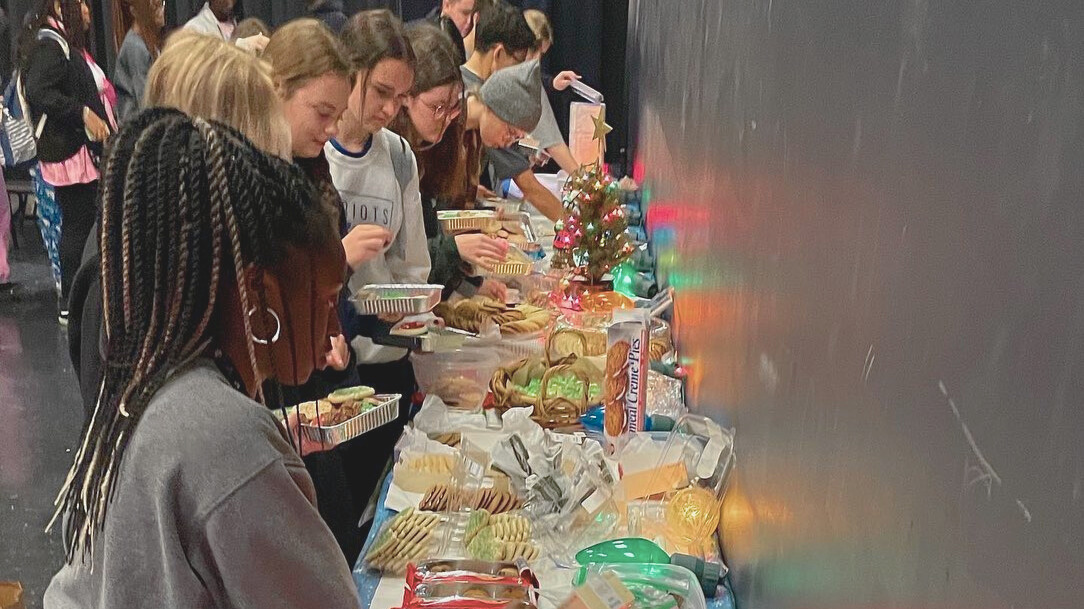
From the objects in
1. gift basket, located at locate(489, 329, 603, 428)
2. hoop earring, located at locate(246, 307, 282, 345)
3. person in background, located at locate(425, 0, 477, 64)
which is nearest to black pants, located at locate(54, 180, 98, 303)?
person in background, located at locate(425, 0, 477, 64)

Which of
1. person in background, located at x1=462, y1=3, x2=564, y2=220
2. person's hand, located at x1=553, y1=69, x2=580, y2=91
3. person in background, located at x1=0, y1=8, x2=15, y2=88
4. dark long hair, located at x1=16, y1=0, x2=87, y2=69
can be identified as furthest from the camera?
person in background, located at x1=0, y1=8, x2=15, y2=88

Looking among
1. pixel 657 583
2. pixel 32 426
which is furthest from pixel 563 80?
pixel 657 583

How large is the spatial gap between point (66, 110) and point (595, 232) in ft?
9.33

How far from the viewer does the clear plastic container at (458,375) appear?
7.48 feet

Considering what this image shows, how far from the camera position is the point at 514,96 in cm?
352

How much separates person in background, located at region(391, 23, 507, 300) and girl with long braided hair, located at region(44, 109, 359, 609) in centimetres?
147

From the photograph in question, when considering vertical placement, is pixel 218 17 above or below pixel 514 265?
above

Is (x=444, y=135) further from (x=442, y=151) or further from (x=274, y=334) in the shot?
(x=274, y=334)

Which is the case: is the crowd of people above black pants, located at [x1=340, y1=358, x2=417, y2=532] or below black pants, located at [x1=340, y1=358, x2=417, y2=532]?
above

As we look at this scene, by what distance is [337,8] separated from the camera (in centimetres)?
634

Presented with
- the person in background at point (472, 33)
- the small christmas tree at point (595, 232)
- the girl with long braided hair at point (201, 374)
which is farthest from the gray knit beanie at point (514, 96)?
the girl with long braided hair at point (201, 374)

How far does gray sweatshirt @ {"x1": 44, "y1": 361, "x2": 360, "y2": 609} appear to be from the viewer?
956 millimetres

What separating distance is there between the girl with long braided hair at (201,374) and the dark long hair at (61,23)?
401 cm

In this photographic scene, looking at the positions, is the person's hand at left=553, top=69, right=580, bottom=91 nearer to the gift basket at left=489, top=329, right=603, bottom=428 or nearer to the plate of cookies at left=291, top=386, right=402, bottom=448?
the gift basket at left=489, top=329, right=603, bottom=428
